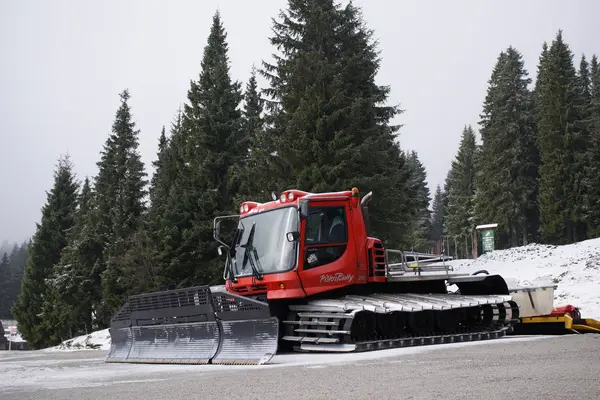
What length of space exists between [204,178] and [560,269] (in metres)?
18.8

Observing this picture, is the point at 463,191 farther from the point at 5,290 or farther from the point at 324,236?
the point at 5,290

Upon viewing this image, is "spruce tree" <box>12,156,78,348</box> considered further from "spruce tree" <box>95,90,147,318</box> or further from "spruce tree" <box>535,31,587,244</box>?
"spruce tree" <box>535,31,587,244</box>

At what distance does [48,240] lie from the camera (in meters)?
56.0

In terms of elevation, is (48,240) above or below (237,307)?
→ above

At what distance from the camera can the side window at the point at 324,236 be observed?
42.2ft

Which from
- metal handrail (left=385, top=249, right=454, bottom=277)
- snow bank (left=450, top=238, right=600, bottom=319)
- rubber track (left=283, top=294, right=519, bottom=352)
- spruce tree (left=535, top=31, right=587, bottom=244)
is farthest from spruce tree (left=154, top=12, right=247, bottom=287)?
spruce tree (left=535, top=31, right=587, bottom=244)

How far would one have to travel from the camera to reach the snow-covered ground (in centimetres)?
2053

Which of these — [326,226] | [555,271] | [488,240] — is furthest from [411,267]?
[488,240]

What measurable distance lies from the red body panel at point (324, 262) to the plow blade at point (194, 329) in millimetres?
1170

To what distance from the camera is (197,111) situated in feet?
129

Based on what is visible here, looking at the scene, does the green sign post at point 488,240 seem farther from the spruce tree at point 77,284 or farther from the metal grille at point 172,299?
the metal grille at point 172,299

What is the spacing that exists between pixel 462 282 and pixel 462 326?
1291 mm

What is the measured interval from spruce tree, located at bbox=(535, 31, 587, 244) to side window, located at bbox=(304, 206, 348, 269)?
147 feet

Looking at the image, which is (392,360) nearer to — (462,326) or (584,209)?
(462,326)
